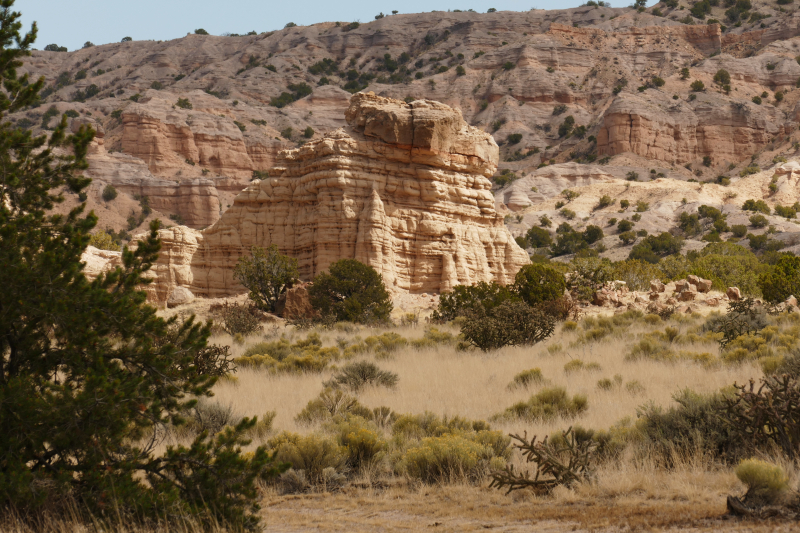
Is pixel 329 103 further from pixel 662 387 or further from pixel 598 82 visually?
pixel 662 387

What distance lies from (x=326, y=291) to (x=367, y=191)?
17.8 feet

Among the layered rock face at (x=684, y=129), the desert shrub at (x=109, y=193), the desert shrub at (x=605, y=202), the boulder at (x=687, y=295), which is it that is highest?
the layered rock face at (x=684, y=129)

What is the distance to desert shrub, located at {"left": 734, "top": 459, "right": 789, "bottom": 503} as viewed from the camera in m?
4.99

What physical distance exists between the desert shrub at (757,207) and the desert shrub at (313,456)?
73.3 meters

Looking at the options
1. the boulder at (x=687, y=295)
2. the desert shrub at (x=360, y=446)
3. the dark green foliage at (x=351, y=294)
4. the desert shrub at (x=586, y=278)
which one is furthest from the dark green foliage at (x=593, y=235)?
the desert shrub at (x=360, y=446)

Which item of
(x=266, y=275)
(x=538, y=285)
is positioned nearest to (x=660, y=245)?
(x=538, y=285)

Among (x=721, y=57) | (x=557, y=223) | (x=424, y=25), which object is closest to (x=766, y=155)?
(x=721, y=57)

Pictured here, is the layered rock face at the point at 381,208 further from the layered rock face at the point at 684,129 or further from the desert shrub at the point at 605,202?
the layered rock face at the point at 684,129

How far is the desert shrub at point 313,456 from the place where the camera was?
6.90m

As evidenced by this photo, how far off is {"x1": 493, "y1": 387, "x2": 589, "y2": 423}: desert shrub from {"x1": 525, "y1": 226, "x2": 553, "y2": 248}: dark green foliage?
59.1 m

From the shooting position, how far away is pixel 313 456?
7.00 metres

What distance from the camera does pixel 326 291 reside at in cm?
2586

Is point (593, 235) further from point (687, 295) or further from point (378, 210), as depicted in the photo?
point (378, 210)

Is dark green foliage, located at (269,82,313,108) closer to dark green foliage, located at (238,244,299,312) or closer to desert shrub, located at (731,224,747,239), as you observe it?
desert shrub, located at (731,224,747,239)
